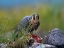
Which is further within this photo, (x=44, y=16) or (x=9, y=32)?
(x=44, y=16)

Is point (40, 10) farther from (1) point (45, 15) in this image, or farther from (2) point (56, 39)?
(2) point (56, 39)

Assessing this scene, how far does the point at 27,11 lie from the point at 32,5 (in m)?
0.18

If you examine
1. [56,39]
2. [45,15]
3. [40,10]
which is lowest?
[56,39]

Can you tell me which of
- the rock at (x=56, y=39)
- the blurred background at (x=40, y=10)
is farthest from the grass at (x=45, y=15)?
the rock at (x=56, y=39)

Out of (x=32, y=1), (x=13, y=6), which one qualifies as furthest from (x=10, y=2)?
(x=32, y=1)

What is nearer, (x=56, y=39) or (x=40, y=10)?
(x=56, y=39)

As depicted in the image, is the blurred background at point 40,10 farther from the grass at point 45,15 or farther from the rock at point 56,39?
the rock at point 56,39

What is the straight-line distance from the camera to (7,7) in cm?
552

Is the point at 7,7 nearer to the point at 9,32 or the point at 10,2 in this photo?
the point at 10,2

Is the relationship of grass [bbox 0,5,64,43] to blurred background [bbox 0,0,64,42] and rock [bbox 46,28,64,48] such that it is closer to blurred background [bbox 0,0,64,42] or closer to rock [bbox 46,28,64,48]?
blurred background [bbox 0,0,64,42]

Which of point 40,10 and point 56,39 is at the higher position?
point 40,10

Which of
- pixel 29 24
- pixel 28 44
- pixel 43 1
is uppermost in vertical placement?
pixel 43 1

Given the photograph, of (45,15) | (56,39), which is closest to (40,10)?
(45,15)

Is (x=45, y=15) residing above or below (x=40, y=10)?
below
